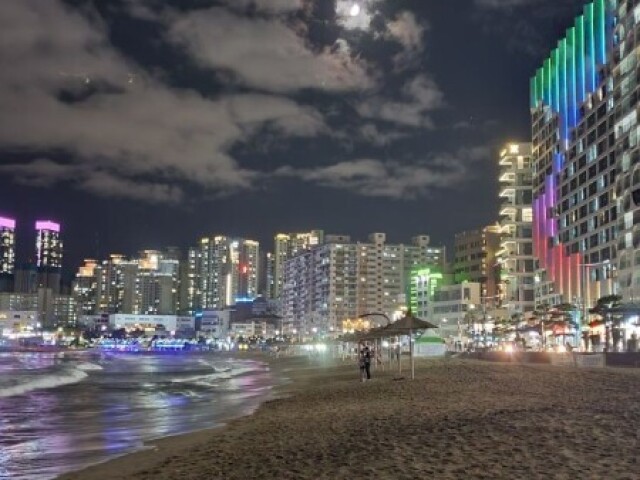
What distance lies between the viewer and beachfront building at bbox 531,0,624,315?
269ft

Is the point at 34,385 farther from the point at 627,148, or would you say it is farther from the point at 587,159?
the point at 587,159

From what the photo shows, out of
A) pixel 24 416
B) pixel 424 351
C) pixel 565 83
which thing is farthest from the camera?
pixel 565 83

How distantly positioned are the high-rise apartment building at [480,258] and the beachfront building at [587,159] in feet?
137

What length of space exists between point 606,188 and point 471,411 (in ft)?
266

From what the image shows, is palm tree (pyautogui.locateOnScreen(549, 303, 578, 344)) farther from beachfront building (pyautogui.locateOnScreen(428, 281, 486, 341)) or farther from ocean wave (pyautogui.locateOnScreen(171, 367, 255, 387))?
beachfront building (pyautogui.locateOnScreen(428, 281, 486, 341))

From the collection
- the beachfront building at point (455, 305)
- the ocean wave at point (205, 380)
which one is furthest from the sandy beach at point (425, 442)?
the beachfront building at point (455, 305)

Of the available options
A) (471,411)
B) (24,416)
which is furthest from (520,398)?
(24,416)

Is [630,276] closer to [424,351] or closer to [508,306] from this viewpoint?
[424,351]

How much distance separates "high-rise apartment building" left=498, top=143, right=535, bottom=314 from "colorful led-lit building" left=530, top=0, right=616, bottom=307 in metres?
7.88

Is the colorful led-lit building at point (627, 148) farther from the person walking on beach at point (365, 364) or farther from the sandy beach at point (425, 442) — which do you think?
the sandy beach at point (425, 442)

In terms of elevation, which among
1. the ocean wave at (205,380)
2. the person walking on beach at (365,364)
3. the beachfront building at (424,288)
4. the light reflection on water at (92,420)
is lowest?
the ocean wave at (205,380)

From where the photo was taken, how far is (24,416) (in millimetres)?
26672

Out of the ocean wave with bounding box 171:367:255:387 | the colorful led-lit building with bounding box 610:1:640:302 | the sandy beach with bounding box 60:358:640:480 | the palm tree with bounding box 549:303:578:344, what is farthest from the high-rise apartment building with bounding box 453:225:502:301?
the sandy beach with bounding box 60:358:640:480

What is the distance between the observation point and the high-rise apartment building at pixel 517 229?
126 meters
